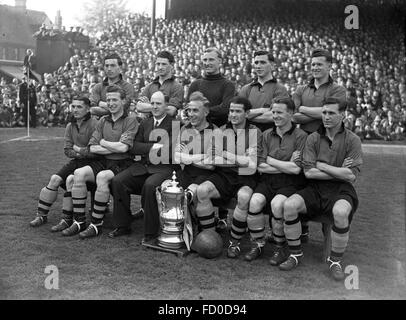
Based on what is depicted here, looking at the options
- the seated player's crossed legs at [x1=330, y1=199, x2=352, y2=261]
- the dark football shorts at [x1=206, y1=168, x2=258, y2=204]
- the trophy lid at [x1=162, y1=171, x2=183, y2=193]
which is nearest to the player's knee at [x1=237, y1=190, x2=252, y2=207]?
the dark football shorts at [x1=206, y1=168, x2=258, y2=204]

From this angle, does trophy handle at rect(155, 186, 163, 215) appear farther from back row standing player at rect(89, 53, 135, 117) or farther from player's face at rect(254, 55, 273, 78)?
player's face at rect(254, 55, 273, 78)

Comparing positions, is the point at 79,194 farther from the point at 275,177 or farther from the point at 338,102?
the point at 338,102

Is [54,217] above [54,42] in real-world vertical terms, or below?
below

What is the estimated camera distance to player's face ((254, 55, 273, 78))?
5578 mm

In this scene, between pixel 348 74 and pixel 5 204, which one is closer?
pixel 5 204

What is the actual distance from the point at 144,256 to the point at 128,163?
135cm

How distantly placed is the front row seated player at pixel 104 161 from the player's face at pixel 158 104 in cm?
31

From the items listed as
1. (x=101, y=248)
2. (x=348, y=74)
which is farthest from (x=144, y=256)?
(x=348, y=74)

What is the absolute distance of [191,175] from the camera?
217 inches

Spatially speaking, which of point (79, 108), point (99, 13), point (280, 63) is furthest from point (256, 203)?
point (99, 13)
